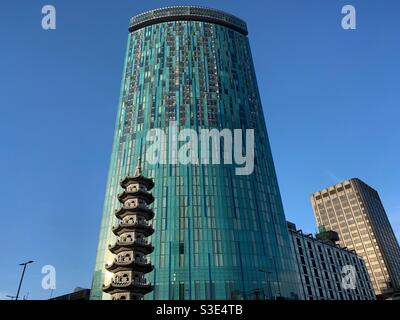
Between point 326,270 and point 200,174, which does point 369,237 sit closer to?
point 326,270

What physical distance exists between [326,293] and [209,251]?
51.1m

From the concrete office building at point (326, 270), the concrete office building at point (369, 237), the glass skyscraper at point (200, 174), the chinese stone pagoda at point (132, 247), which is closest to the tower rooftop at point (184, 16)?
the glass skyscraper at point (200, 174)

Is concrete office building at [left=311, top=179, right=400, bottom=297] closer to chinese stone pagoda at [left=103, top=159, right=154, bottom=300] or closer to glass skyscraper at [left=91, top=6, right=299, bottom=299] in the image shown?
glass skyscraper at [left=91, top=6, right=299, bottom=299]

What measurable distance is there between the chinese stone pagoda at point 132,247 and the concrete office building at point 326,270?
6037cm

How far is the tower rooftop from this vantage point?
117125 mm

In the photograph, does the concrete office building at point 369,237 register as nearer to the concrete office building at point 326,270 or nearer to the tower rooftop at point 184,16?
the concrete office building at point 326,270

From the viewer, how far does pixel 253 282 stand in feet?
259

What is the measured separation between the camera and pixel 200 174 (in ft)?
294

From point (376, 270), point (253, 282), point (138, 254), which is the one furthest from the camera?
point (376, 270)

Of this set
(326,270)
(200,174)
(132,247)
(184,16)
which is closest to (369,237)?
(326,270)

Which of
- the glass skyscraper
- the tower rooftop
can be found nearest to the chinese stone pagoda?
the glass skyscraper

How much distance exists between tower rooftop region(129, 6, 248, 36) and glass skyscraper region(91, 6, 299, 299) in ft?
1.12

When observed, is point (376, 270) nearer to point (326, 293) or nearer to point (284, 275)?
point (326, 293)

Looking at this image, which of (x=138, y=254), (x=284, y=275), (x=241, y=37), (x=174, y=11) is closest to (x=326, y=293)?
(x=284, y=275)
